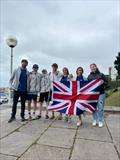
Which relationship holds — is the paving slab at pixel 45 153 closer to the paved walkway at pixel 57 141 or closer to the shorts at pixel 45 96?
the paved walkway at pixel 57 141

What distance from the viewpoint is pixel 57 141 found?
13.4 ft

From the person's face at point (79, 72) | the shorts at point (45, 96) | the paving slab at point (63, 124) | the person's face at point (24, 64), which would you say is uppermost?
the person's face at point (24, 64)

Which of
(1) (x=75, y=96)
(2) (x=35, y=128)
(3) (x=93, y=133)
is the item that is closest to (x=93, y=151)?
(3) (x=93, y=133)

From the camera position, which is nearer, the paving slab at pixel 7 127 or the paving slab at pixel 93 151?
the paving slab at pixel 93 151

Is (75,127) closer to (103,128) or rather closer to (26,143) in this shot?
(103,128)

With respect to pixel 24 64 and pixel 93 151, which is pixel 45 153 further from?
pixel 24 64

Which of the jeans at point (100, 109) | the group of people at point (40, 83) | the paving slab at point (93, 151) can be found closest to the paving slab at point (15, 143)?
the paving slab at point (93, 151)

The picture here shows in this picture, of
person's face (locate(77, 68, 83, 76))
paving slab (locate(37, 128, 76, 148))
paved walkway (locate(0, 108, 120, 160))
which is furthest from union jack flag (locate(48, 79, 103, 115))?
paving slab (locate(37, 128, 76, 148))

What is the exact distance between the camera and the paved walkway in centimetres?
337

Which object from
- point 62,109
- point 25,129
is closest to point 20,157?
point 25,129

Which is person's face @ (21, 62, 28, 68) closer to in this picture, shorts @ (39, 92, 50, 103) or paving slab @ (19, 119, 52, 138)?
shorts @ (39, 92, 50, 103)

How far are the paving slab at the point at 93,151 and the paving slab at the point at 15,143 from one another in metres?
0.80

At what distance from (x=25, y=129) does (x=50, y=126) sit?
2.18 ft

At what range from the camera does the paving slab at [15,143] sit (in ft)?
11.3
